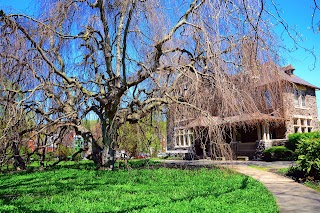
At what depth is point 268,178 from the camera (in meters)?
10.1

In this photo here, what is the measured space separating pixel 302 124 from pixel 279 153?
5507mm

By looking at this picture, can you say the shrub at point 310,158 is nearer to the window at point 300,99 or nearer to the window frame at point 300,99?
the window frame at point 300,99

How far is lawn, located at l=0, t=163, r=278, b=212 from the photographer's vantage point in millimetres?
5281

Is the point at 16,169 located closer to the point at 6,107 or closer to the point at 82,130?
the point at 82,130

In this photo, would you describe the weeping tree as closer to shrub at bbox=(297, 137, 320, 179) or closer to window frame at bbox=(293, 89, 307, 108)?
shrub at bbox=(297, 137, 320, 179)

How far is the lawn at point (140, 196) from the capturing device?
17.3 ft

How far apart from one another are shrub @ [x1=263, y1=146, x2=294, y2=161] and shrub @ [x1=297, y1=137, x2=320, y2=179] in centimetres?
870

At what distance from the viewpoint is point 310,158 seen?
374 inches

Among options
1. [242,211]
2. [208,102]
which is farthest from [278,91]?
[242,211]

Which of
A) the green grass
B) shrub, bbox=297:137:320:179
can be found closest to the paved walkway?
the green grass

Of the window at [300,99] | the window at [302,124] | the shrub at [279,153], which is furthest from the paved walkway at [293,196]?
the window at [300,99]

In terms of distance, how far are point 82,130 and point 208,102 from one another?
5337 millimetres

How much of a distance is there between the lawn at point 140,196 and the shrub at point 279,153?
34.0ft

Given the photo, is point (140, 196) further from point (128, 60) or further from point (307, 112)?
point (307, 112)
